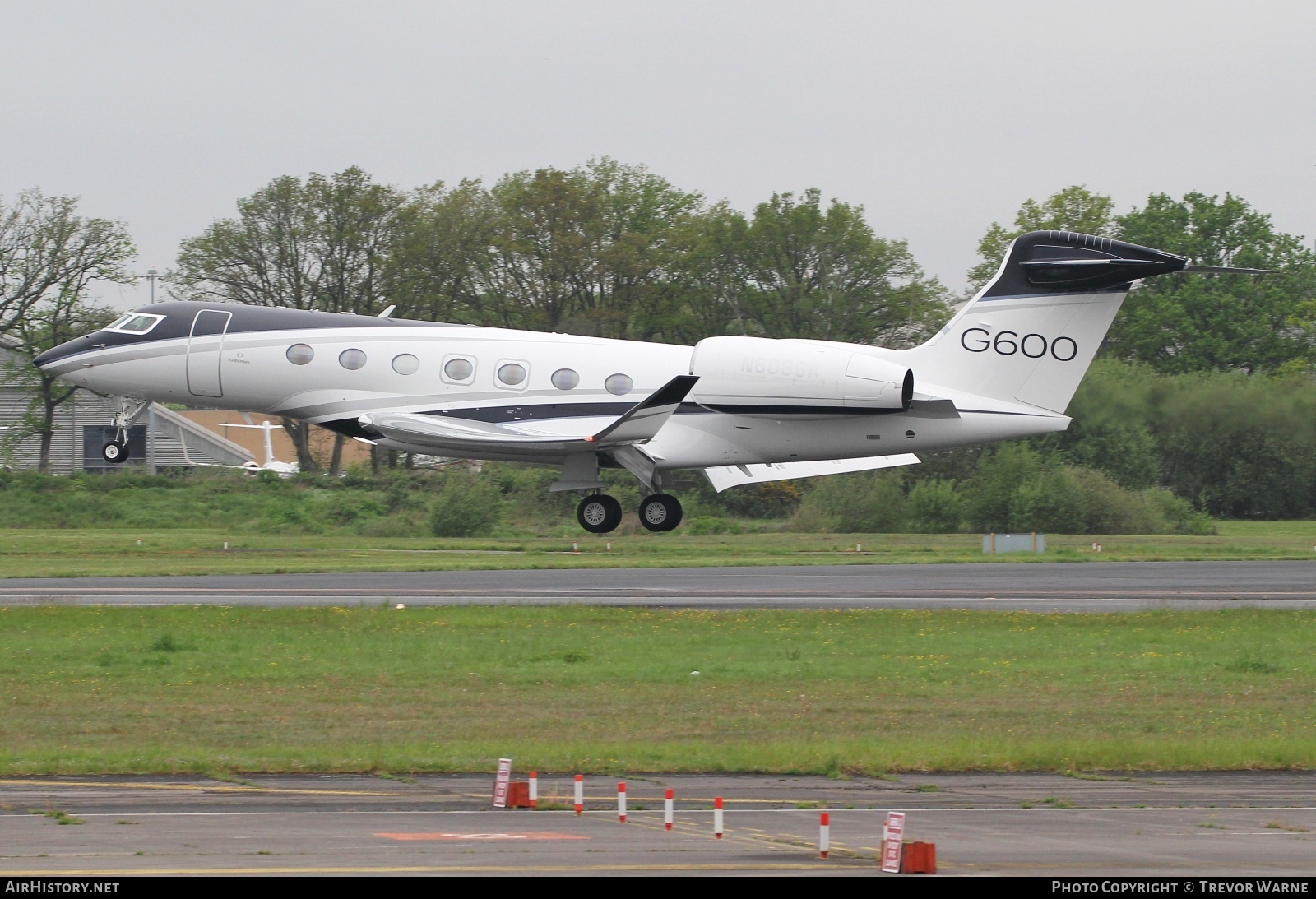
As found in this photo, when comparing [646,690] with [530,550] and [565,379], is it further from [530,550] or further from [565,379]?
[530,550]

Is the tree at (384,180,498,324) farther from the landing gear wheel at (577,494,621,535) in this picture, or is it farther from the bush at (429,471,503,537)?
the landing gear wheel at (577,494,621,535)

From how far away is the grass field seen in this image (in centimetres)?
3316

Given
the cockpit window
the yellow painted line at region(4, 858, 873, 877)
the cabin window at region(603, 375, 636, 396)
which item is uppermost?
the cockpit window

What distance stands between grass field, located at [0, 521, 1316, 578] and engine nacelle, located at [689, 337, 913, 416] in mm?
5959

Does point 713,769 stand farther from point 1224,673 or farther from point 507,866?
point 1224,673

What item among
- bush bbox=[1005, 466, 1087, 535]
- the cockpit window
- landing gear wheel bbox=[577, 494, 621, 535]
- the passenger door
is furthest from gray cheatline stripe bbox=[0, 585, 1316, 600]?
bush bbox=[1005, 466, 1087, 535]

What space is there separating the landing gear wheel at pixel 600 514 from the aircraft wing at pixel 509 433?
1.50 metres

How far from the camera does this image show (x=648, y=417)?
28.5m

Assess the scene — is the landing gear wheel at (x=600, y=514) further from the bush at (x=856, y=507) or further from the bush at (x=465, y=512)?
the bush at (x=856, y=507)

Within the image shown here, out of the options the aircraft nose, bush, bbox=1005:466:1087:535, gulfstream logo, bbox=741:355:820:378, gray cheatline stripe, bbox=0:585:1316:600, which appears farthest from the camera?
bush, bbox=1005:466:1087:535

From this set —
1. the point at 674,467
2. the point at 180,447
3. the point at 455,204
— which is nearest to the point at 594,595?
the point at 674,467

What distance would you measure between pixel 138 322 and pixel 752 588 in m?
14.4

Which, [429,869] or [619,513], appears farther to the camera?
[619,513]
